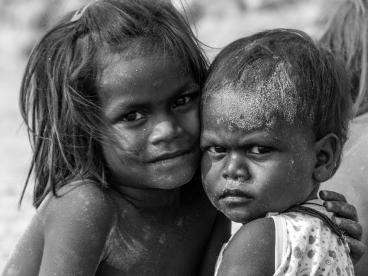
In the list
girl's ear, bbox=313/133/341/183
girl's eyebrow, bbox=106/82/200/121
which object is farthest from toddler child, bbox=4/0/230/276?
girl's ear, bbox=313/133/341/183

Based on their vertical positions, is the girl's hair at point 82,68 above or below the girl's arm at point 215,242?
above

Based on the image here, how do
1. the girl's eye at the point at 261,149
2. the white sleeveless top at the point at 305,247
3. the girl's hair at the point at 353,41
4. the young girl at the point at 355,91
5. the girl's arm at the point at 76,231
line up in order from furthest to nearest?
the girl's hair at the point at 353,41, the young girl at the point at 355,91, the girl's arm at the point at 76,231, the girl's eye at the point at 261,149, the white sleeveless top at the point at 305,247

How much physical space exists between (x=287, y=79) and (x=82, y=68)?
2.23 feet

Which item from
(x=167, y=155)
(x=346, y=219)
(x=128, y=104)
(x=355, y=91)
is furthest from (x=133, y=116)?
(x=355, y=91)

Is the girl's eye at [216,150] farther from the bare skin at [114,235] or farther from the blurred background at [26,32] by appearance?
the blurred background at [26,32]

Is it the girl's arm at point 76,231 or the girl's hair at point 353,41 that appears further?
the girl's hair at point 353,41

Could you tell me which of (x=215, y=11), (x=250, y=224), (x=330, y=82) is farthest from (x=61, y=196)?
(x=215, y=11)

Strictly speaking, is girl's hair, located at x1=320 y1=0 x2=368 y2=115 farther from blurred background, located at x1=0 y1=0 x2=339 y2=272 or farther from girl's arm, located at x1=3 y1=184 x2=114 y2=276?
girl's arm, located at x1=3 y1=184 x2=114 y2=276

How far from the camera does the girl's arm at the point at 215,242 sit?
318cm

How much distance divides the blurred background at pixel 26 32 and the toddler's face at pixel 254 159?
70.0 inches

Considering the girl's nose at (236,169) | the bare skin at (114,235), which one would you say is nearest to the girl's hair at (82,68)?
the bare skin at (114,235)

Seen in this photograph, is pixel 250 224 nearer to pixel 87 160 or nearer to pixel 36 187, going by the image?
pixel 87 160

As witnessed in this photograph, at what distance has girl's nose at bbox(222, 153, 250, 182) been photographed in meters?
2.56

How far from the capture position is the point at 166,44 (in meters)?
2.78
